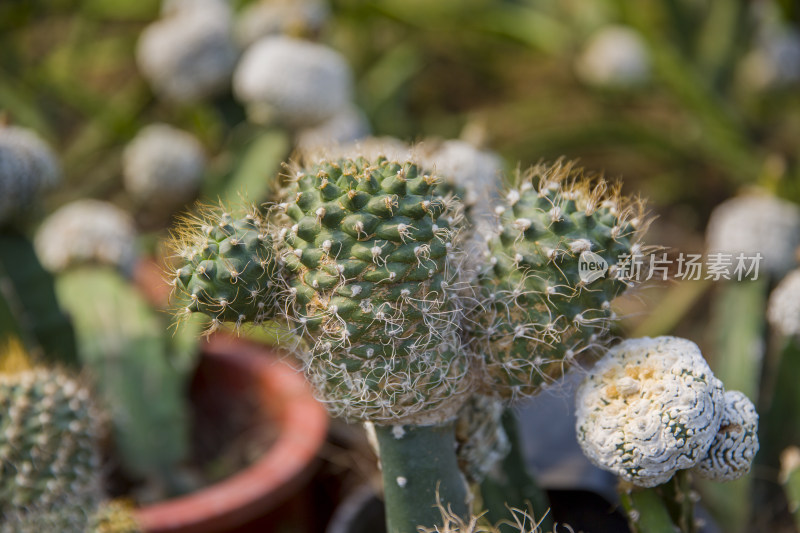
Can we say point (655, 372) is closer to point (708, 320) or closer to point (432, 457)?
point (432, 457)

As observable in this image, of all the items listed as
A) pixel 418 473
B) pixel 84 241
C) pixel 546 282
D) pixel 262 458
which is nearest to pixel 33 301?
pixel 84 241

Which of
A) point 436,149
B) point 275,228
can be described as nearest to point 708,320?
point 436,149

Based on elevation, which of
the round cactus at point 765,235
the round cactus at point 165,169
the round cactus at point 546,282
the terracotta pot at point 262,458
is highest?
the round cactus at point 546,282

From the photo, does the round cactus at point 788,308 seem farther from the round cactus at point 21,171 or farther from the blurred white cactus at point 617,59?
the blurred white cactus at point 617,59

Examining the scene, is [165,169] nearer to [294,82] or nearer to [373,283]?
[294,82]

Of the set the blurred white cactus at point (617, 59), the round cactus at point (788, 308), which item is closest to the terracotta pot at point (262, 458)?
the round cactus at point (788, 308)
